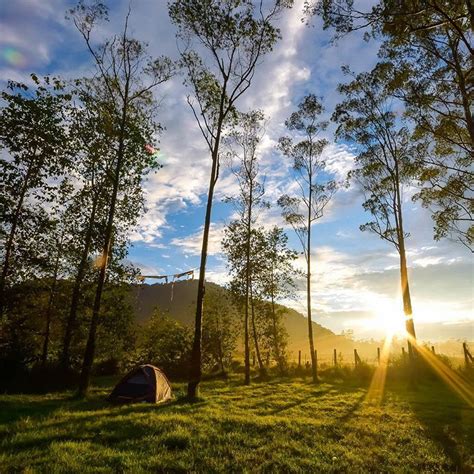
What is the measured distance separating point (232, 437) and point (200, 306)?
Result: 8.01 metres

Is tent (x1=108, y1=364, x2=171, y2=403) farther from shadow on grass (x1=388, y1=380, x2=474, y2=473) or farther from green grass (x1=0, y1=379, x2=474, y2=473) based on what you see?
shadow on grass (x1=388, y1=380, x2=474, y2=473)

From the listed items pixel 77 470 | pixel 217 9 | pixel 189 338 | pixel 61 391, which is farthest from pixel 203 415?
pixel 189 338

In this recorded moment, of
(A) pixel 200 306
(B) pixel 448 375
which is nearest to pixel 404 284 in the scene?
(B) pixel 448 375

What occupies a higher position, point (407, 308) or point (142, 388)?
point (407, 308)

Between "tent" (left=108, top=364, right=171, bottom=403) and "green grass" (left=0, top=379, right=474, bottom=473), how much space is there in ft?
2.85

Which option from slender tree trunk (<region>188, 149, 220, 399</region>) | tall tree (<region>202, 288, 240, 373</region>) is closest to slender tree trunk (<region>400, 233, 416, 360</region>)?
slender tree trunk (<region>188, 149, 220, 399</region>)

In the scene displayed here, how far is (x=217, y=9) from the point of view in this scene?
20.0 metres

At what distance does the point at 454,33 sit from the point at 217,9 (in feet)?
40.5

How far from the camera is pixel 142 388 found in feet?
54.3

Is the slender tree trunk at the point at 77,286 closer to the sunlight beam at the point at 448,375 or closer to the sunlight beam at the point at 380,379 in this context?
the sunlight beam at the point at 380,379

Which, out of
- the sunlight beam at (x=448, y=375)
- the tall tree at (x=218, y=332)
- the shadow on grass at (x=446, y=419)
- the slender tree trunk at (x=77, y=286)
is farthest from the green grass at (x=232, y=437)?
the tall tree at (x=218, y=332)

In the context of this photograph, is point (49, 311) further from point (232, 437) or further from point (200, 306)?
point (232, 437)

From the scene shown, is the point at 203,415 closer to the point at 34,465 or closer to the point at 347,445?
the point at 347,445

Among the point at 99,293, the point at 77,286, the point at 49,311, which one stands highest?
the point at 77,286
